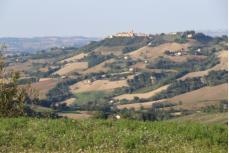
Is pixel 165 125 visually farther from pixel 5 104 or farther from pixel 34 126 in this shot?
pixel 5 104

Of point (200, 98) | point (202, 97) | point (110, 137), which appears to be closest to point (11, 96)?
point (110, 137)

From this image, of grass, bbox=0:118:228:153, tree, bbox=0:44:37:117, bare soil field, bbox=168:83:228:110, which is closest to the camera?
grass, bbox=0:118:228:153

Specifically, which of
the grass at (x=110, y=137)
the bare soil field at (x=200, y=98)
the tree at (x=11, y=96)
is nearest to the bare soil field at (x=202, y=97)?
the bare soil field at (x=200, y=98)

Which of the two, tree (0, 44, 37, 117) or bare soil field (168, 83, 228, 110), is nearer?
tree (0, 44, 37, 117)

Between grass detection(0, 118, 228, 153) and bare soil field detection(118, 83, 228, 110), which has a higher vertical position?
grass detection(0, 118, 228, 153)

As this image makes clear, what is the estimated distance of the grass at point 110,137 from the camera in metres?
10.2

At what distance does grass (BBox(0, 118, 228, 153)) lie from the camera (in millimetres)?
10172

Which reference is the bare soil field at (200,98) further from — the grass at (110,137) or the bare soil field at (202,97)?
the grass at (110,137)

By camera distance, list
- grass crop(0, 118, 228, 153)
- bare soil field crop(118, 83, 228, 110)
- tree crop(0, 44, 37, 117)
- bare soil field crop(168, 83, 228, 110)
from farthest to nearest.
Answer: bare soil field crop(168, 83, 228, 110)
bare soil field crop(118, 83, 228, 110)
tree crop(0, 44, 37, 117)
grass crop(0, 118, 228, 153)

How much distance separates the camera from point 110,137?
11078 millimetres

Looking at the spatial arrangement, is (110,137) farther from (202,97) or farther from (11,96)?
(202,97)

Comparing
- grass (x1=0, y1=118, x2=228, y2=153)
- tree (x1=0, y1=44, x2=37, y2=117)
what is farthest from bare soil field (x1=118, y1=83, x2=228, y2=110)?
grass (x1=0, y1=118, x2=228, y2=153)

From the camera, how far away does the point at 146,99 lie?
607 feet

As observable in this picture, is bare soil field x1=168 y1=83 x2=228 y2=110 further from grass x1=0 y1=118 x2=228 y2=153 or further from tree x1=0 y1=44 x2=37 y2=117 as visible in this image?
grass x1=0 y1=118 x2=228 y2=153
